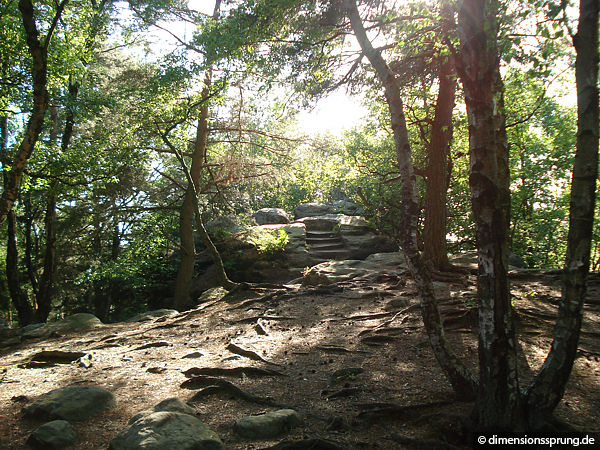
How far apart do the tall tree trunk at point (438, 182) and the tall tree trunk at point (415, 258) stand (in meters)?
4.71

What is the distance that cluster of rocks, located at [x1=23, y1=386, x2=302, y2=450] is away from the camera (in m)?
3.20

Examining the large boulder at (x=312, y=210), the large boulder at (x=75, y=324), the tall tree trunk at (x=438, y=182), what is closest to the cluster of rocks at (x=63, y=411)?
the large boulder at (x=75, y=324)

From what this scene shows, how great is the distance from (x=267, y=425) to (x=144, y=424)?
1114 millimetres

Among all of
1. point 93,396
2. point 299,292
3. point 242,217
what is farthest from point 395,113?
point 242,217

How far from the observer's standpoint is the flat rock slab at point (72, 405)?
414 cm

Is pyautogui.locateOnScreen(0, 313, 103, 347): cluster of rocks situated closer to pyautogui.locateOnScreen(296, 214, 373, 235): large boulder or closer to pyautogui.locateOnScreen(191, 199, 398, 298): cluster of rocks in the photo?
pyautogui.locateOnScreen(191, 199, 398, 298): cluster of rocks

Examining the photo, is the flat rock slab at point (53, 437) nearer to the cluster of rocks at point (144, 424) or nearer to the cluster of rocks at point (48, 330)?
the cluster of rocks at point (144, 424)

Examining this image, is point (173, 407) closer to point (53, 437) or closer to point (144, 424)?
point (144, 424)

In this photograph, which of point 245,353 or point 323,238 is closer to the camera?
point 245,353

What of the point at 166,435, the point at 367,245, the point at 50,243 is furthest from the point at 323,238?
the point at 166,435

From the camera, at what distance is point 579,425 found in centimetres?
344

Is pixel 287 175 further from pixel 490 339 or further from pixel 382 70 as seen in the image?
pixel 490 339

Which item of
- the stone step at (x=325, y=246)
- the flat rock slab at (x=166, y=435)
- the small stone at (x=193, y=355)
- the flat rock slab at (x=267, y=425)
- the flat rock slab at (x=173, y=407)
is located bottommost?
the small stone at (x=193, y=355)

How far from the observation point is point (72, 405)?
13.8 ft
